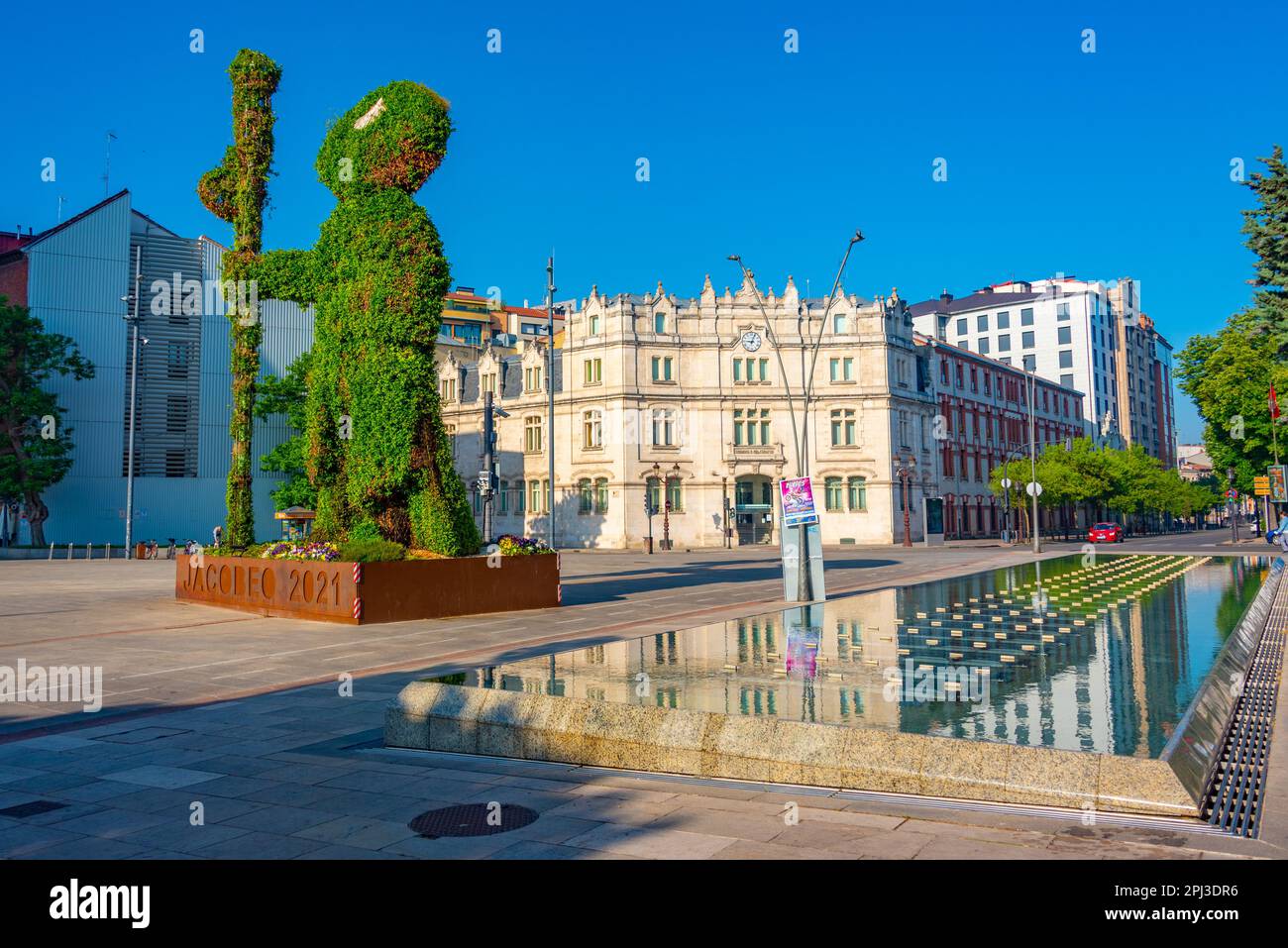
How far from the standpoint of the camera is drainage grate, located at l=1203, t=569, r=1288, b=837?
240 inches

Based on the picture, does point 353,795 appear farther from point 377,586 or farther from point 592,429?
point 592,429

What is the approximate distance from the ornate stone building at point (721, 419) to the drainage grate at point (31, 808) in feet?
177

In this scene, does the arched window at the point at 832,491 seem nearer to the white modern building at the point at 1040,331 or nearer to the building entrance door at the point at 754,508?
the building entrance door at the point at 754,508

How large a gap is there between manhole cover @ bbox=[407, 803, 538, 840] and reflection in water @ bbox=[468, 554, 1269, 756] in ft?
6.34

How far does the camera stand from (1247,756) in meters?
7.67

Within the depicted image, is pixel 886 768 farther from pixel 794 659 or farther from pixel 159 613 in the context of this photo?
pixel 159 613

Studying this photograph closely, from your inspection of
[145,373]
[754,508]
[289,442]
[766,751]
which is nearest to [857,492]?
[754,508]

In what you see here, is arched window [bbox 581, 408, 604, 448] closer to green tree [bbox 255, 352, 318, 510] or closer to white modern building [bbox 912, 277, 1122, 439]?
green tree [bbox 255, 352, 318, 510]

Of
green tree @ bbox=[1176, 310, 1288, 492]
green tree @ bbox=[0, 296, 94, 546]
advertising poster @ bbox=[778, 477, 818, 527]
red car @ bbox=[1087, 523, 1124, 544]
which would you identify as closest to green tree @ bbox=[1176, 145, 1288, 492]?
green tree @ bbox=[1176, 310, 1288, 492]

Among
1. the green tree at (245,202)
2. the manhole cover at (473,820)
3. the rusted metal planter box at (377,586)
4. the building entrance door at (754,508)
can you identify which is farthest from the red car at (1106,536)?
the manhole cover at (473,820)

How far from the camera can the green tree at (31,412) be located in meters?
51.8

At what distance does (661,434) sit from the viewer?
6272cm

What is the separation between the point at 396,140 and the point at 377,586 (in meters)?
10.2
